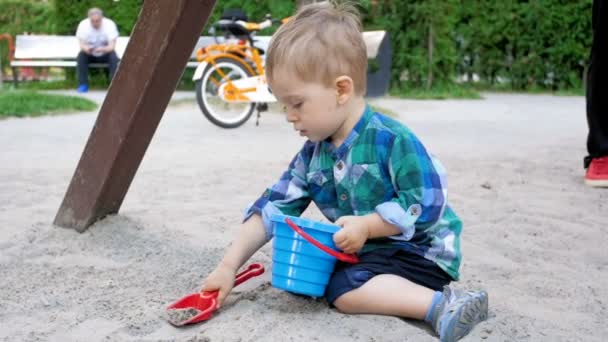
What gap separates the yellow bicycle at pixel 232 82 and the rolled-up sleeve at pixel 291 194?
4.26m

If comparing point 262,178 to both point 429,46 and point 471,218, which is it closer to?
point 471,218

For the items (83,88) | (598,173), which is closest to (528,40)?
(83,88)

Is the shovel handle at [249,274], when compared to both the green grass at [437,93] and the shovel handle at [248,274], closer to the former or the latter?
the shovel handle at [248,274]

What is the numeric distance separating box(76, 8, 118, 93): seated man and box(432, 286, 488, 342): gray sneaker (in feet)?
33.0

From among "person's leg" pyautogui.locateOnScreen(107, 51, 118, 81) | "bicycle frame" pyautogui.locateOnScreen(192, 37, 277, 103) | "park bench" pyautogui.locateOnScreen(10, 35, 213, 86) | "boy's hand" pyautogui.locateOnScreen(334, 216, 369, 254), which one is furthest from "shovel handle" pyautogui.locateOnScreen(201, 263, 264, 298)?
"park bench" pyautogui.locateOnScreen(10, 35, 213, 86)

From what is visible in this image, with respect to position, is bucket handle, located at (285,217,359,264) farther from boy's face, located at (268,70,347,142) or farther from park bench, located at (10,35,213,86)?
park bench, located at (10,35,213,86)

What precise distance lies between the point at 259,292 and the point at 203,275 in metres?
0.24

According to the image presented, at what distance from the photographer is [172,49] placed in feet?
7.44

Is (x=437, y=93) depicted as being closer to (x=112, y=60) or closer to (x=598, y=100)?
(x=112, y=60)

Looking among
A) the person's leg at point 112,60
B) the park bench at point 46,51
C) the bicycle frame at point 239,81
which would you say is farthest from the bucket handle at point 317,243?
the park bench at point 46,51

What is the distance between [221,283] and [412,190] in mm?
518

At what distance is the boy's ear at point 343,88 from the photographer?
1.70m

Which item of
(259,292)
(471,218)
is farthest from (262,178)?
(259,292)

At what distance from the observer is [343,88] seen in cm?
172
